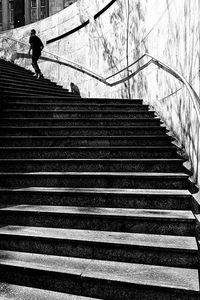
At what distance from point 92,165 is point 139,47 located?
412cm

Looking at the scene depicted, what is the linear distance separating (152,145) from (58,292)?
2678mm

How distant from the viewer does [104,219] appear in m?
3.50

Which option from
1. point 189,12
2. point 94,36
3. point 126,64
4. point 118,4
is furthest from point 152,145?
point 94,36

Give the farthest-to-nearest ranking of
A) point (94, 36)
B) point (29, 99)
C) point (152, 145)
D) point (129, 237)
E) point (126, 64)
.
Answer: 1. point (94, 36)
2. point (126, 64)
3. point (29, 99)
4. point (152, 145)
5. point (129, 237)

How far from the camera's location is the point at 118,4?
8438mm

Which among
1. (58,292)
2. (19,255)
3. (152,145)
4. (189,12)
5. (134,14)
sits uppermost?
(134,14)

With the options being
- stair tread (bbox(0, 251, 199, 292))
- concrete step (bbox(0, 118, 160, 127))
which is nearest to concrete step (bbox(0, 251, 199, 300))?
stair tread (bbox(0, 251, 199, 292))

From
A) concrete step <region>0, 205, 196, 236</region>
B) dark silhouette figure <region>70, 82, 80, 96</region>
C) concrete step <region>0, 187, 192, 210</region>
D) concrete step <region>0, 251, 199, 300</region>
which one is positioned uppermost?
dark silhouette figure <region>70, 82, 80, 96</region>

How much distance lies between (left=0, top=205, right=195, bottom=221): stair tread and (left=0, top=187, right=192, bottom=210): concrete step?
0.31 ft

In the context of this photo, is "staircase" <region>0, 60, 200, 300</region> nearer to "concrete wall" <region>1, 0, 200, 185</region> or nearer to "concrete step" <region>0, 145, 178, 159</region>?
"concrete step" <region>0, 145, 178, 159</region>

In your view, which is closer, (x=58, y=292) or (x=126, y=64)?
(x=58, y=292)

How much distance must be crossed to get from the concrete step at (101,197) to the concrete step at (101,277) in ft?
2.65

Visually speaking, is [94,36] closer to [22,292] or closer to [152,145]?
[152,145]

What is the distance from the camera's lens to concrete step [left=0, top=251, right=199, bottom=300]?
2660mm
